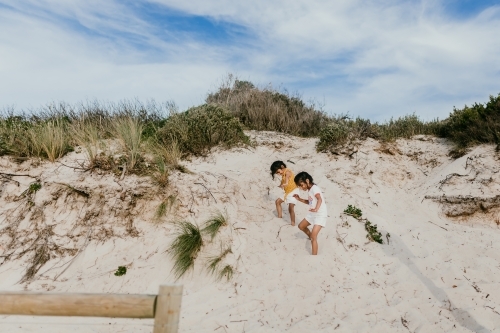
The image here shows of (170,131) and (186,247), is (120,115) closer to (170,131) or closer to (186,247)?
(170,131)

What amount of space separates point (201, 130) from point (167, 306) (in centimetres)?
759

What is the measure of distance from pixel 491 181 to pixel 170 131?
734 cm

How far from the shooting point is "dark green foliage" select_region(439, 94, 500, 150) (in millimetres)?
8757

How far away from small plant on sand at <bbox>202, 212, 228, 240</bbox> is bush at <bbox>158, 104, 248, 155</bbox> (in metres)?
3.07

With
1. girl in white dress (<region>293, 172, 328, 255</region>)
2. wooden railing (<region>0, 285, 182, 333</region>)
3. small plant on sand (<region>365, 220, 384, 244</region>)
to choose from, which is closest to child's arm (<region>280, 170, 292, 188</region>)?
girl in white dress (<region>293, 172, 328, 255</region>)

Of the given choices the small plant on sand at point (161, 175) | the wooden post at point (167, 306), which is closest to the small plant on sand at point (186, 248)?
the small plant on sand at point (161, 175)

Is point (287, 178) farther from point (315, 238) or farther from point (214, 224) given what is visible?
point (214, 224)

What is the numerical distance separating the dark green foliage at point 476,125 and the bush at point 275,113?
4.17 meters

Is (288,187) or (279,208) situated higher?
(288,187)

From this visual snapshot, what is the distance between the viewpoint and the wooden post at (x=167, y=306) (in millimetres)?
2400

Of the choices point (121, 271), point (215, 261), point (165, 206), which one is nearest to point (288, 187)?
point (215, 261)

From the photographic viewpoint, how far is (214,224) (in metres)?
6.43

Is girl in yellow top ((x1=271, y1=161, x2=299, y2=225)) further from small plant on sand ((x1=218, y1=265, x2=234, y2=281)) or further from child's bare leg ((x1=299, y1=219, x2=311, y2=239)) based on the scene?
small plant on sand ((x1=218, y1=265, x2=234, y2=281))

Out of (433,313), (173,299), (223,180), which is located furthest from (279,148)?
(173,299)
